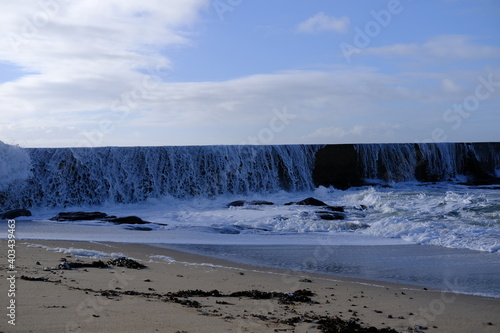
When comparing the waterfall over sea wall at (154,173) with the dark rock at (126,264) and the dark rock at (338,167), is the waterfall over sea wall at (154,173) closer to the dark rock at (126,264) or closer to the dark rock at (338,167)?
the dark rock at (338,167)

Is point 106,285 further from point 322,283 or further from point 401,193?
point 401,193

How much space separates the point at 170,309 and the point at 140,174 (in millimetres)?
17223

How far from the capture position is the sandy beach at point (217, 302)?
4152 mm

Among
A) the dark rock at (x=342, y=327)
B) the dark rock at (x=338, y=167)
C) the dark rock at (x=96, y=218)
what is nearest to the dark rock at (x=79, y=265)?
the dark rock at (x=342, y=327)

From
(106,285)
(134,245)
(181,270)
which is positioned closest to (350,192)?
(134,245)

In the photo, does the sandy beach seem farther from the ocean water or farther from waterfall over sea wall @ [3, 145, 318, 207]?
waterfall over sea wall @ [3, 145, 318, 207]

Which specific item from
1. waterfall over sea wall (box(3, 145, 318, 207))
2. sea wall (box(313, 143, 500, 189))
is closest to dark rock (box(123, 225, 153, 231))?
waterfall over sea wall (box(3, 145, 318, 207))

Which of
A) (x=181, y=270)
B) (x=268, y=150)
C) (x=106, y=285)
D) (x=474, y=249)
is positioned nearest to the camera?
(x=106, y=285)

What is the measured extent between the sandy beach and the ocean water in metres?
0.89

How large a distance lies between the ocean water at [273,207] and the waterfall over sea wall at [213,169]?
0.17 feet

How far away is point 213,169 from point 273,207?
571 cm

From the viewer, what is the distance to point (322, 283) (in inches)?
249

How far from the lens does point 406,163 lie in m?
25.7

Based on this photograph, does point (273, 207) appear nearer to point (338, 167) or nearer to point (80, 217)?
point (80, 217)
